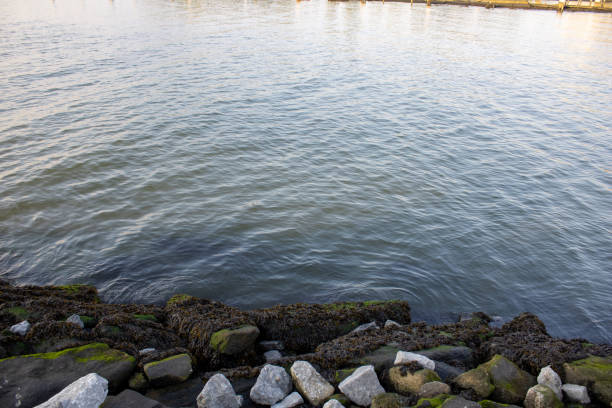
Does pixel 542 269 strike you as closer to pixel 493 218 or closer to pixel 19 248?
pixel 493 218

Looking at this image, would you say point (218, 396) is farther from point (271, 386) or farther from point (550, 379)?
point (550, 379)

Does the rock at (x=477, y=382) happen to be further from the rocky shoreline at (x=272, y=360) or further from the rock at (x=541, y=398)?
the rock at (x=541, y=398)

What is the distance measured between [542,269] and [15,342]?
11.5 meters

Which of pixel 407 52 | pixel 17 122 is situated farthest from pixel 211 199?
pixel 407 52

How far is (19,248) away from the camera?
35.9ft

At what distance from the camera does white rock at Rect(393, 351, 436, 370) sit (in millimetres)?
6031

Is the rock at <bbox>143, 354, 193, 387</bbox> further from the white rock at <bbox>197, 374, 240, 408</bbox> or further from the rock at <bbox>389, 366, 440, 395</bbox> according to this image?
the rock at <bbox>389, 366, 440, 395</bbox>

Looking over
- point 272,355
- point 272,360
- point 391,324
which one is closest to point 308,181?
point 391,324

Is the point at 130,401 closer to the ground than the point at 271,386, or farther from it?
farther from it

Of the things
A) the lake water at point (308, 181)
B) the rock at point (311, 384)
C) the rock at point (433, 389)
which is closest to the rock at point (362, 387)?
the rock at point (311, 384)

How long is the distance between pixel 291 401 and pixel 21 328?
4.41 metres

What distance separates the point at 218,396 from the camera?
534cm

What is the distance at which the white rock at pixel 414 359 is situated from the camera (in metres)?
6.03

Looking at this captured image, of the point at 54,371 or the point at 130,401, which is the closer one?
the point at 130,401
